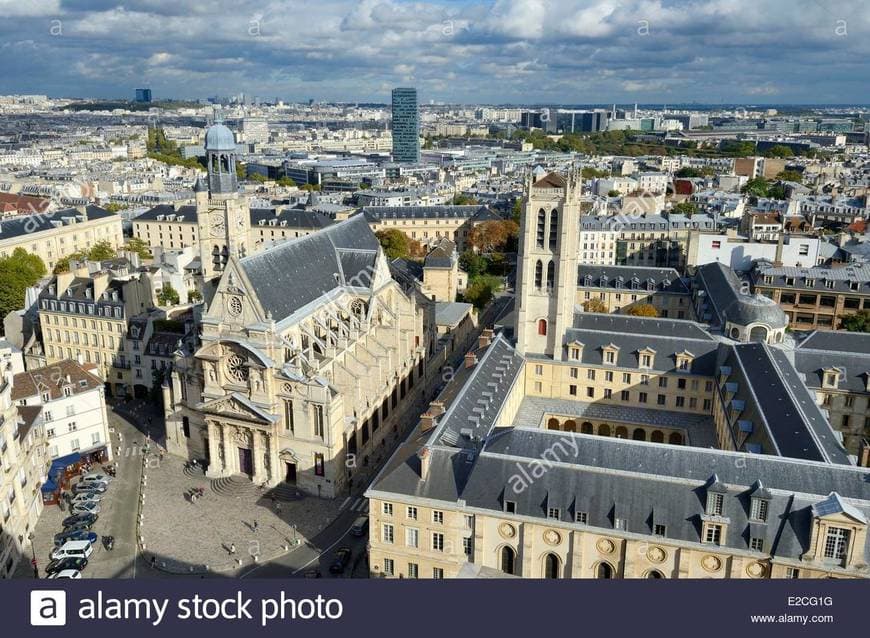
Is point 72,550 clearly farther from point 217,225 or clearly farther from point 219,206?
point 219,206

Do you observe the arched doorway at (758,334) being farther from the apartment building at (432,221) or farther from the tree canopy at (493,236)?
the apartment building at (432,221)

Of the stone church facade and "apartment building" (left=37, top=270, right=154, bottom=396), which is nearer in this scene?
the stone church facade

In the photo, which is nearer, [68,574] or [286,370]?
[68,574]

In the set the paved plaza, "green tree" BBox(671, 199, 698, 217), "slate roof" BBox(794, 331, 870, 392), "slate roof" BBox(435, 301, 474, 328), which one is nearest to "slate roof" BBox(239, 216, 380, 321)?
the paved plaza

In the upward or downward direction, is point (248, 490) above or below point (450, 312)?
below

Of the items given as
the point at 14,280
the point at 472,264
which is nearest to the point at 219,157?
the point at 14,280

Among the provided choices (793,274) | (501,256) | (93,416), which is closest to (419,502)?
(93,416)

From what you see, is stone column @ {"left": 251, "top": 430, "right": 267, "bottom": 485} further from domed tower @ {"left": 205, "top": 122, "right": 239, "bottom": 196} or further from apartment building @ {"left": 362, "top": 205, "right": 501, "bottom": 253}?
apartment building @ {"left": 362, "top": 205, "right": 501, "bottom": 253}
